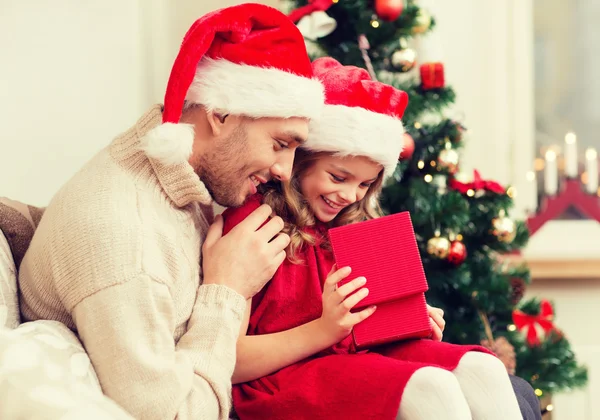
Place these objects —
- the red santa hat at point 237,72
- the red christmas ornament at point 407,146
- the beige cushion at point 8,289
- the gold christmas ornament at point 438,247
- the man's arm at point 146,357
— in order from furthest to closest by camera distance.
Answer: the gold christmas ornament at point 438,247 → the red christmas ornament at point 407,146 → the red santa hat at point 237,72 → the beige cushion at point 8,289 → the man's arm at point 146,357

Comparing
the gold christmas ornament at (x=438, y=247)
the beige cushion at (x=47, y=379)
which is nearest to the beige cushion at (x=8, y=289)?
the beige cushion at (x=47, y=379)

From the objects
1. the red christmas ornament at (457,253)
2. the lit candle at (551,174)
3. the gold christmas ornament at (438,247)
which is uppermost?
the gold christmas ornament at (438,247)

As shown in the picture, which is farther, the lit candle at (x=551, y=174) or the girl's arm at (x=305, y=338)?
the lit candle at (x=551, y=174)

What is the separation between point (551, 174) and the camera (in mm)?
3121

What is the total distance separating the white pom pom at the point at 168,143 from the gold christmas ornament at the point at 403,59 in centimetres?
107

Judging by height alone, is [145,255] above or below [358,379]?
above

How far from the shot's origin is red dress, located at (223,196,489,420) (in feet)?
4.45

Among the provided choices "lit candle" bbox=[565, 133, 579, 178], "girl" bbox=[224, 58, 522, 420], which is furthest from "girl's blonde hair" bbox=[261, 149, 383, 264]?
"lit candle" bbox=[565, 133, 579, 178]

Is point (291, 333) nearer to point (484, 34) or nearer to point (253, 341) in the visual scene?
point (253, 341)

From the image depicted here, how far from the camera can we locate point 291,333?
1521 mm

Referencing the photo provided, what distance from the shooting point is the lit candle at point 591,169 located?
3104 millimetres

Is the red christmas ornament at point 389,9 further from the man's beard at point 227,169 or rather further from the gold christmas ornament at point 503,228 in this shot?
the man's beard at point 227,169

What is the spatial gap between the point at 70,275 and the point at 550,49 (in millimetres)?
2571

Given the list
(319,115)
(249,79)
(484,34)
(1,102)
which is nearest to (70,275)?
(249,79)
